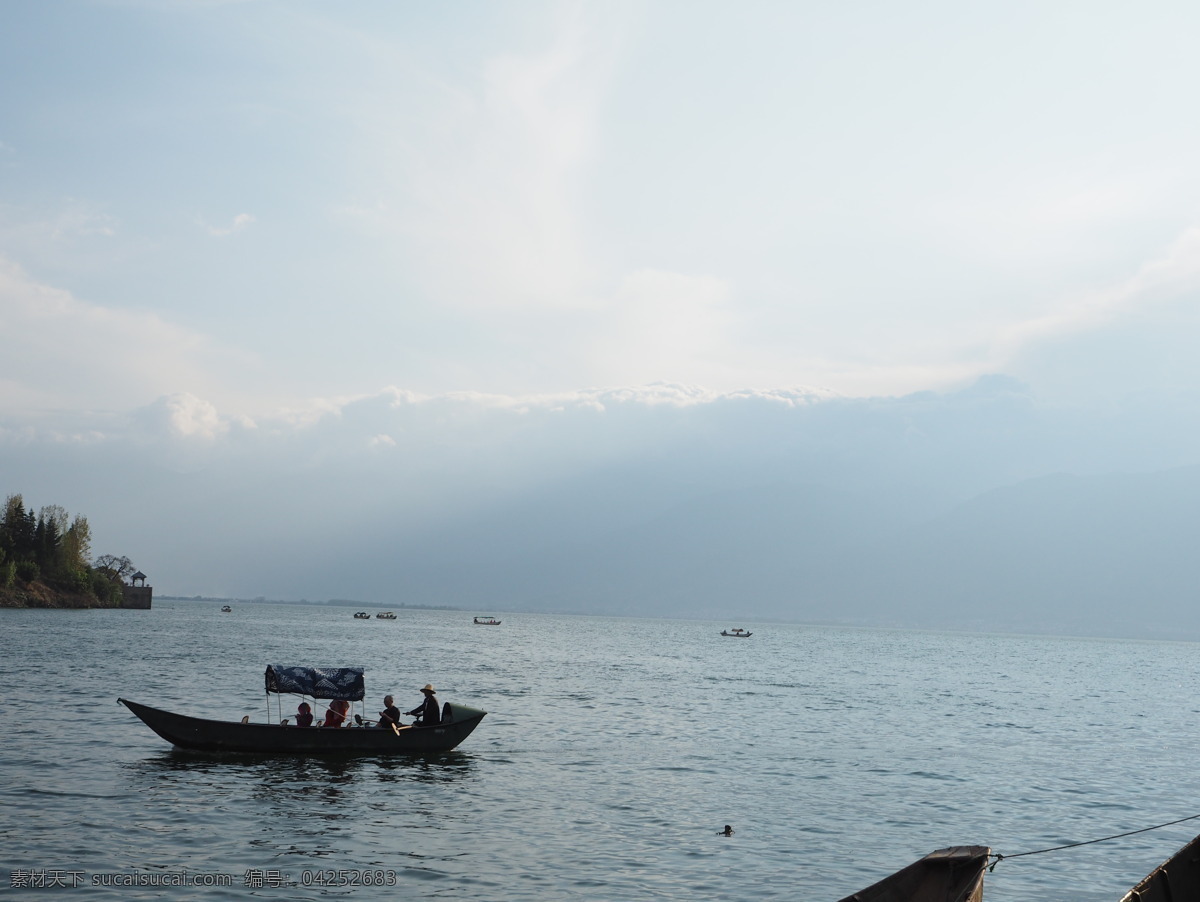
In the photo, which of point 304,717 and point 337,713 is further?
point 337,713

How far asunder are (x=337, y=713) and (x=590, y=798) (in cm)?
1254

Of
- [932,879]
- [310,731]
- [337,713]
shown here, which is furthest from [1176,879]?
[337,713]

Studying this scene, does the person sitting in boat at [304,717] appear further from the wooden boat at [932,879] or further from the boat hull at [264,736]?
the wooden boat at [932,879]

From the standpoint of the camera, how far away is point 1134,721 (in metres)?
71.3

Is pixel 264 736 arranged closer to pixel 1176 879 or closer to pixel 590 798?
pixel 590 798

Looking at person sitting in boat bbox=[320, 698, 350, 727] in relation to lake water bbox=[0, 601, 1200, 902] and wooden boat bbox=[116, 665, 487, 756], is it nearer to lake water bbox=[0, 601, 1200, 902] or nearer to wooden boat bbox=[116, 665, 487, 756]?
wooden boat bbox=[116, 665, 487, 756]

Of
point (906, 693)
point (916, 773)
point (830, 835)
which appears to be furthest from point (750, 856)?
point (906, 693)

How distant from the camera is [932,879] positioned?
16.2 m

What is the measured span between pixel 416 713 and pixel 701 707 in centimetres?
2879

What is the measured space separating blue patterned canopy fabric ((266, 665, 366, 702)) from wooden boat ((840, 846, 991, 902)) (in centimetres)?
2654

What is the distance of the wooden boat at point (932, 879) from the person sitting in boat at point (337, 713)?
27846 mm

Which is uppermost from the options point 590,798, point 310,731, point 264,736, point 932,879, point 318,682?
point 318,682

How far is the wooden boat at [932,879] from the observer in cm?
1606

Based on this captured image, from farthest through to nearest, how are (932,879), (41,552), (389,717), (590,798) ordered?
(41,552) < (389,717) < (590,798) < (932,879)
